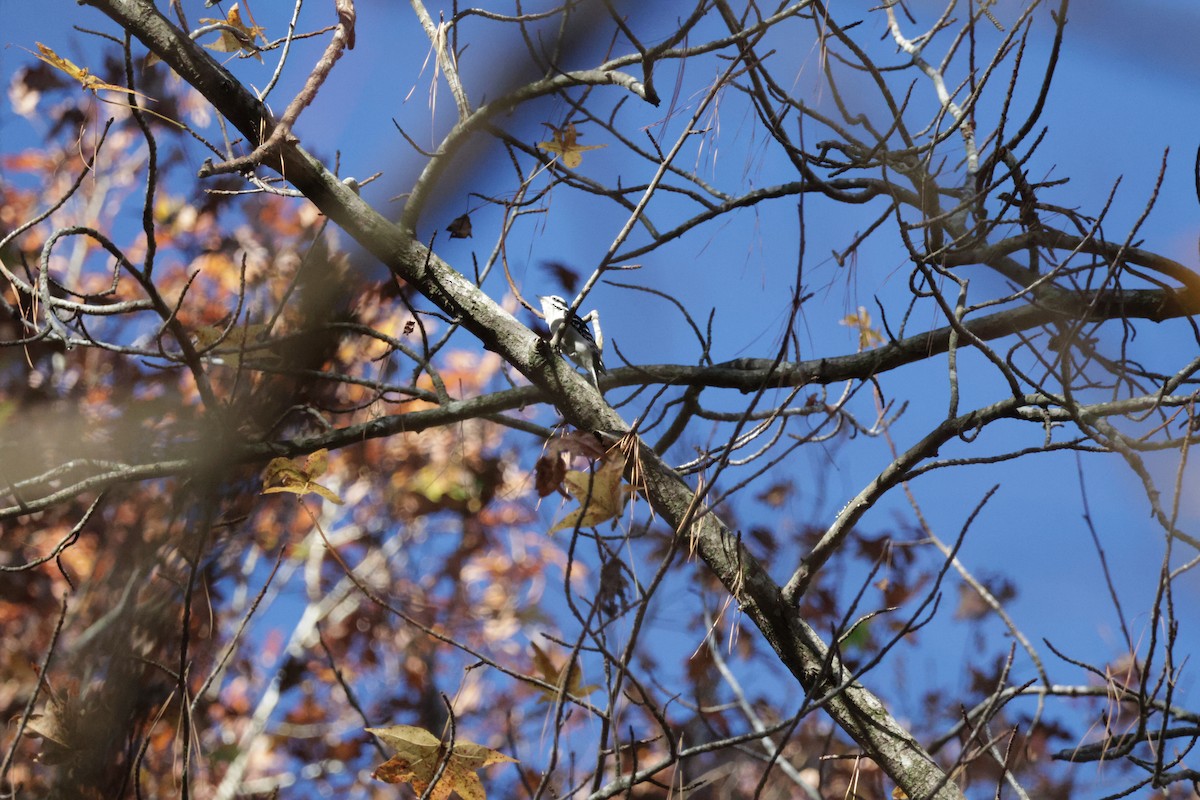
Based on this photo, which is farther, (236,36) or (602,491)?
(236,36)

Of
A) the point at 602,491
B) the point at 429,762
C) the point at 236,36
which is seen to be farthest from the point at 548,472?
the point at 236,36

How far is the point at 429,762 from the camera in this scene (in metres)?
2.07

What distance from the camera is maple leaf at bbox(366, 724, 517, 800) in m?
2.01

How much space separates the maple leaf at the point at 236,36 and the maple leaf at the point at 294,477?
123cm

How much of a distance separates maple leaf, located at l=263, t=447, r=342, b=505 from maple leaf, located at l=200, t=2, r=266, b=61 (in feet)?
4.04

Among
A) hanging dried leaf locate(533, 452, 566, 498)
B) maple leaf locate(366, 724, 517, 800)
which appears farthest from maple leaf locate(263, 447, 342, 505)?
maple leaf locate(366, 724, 517, 800)

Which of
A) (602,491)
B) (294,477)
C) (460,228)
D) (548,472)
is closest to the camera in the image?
(602,491)

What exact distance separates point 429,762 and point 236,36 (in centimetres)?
211

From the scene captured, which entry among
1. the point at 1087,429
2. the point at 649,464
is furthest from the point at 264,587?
the point at 1087,429

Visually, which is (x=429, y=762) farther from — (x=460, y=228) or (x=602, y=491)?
(x=460, y=228)

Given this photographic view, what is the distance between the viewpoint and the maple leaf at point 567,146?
9.67 feet

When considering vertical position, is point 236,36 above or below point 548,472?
above

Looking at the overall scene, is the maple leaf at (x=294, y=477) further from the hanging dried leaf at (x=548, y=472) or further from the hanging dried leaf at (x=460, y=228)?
the hanging dried leaf at (x=460, y=228)

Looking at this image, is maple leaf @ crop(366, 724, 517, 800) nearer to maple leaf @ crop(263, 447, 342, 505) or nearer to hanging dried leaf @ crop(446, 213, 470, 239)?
maple leaf @ crop(263, 447, 342, 505)
